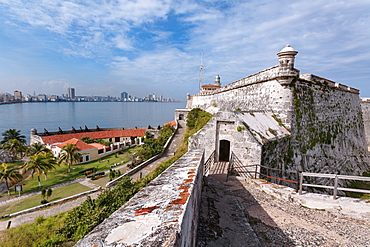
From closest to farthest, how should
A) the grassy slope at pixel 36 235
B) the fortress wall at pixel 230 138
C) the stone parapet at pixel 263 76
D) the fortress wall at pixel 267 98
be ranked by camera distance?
the fortress wall at pixel 230 138, the grassy slope at pixel 36 235, the stone parapet at pixel 263 76, the fortress wall at pixel 267 98

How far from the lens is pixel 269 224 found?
4.77 metres

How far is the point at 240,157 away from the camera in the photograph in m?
9.12

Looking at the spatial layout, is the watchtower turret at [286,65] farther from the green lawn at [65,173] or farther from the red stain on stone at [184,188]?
the green lawn at [65,173]

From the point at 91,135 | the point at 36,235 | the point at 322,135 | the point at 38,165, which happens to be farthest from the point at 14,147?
the point at 322,135

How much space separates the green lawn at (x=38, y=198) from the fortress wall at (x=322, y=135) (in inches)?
868

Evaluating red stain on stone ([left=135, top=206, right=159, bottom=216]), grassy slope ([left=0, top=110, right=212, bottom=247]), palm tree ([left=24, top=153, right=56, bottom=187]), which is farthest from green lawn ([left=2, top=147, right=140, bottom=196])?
red stain on stone ([left=135, top=206, right=159, bottom=216])

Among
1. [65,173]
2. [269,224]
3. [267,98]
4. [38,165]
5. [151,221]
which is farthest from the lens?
[65,173]

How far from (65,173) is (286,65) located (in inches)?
1244

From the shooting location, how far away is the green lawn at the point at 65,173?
2416 centimetres

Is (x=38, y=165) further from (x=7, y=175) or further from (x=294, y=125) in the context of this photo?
(x=294, y=125)

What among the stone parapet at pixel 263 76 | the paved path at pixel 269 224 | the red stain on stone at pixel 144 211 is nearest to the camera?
the red stain on stone at pixel 144 211

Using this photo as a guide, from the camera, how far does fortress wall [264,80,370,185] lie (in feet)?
39.3

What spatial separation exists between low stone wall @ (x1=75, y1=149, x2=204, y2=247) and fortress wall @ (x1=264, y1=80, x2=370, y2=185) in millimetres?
7944

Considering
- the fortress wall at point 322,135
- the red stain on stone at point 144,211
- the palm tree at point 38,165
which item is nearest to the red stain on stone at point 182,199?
the red stain on stone at point 144,211
